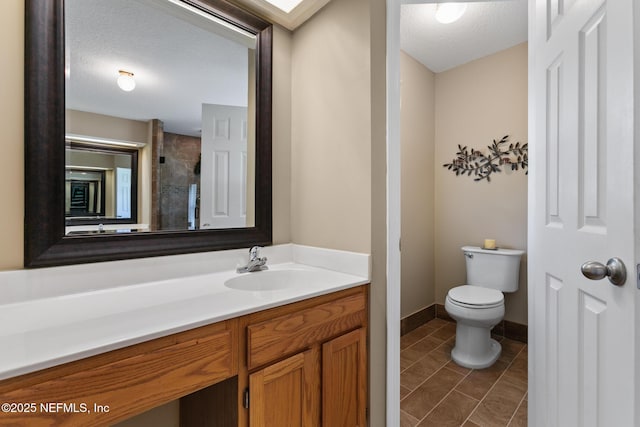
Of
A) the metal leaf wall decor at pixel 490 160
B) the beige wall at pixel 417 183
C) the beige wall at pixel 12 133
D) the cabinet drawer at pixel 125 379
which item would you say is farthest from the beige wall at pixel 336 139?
the metal leaf wall decor at pixel 490 160

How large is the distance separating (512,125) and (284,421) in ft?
8.50

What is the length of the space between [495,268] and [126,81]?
8.55ft

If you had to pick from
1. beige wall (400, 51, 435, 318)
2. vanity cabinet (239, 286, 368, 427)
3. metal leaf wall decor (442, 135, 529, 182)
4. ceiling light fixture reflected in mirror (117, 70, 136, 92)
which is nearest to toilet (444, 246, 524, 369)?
beige wall (400, 51, 435, 318)

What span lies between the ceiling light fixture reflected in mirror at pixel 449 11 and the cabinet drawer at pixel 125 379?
2.24 m

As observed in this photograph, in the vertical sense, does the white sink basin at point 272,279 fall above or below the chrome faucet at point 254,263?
below

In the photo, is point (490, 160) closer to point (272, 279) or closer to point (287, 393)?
point (272, 279)

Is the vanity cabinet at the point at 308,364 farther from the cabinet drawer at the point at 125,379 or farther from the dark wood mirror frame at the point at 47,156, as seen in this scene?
the dark wood mirror frame at the point at 47,156

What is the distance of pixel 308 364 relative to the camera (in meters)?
1.02

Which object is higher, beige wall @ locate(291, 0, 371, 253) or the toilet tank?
beige wall @ locate(291, 0, 371, 253)

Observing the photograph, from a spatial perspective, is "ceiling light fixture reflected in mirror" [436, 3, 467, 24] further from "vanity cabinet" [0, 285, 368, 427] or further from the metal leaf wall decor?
"vanity cabinet" [0, 285, 368, 427]

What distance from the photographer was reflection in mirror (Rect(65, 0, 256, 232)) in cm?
108

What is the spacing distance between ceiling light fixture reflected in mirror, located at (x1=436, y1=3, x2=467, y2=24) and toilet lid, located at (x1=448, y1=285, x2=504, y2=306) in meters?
1.91

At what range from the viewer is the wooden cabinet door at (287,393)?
0.90m

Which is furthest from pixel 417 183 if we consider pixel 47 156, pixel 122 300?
pixel 47 156
